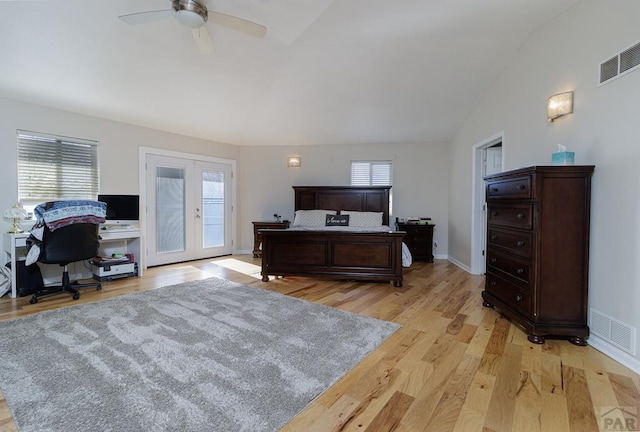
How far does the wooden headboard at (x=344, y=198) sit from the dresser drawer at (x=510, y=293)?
9.47 feet

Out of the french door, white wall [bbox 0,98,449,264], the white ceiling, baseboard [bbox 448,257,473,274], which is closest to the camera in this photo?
the white ceiling

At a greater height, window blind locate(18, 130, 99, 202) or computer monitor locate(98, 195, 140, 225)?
window blind locate(18, 130, 99, 202)

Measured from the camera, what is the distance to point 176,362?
6.45 ft

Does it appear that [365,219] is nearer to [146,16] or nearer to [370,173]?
[370,173]

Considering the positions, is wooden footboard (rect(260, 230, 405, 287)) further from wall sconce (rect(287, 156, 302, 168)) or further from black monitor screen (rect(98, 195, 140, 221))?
wall sconce (rect(287, 156, 302, 168))

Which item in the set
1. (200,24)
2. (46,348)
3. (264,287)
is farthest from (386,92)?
(46,348)

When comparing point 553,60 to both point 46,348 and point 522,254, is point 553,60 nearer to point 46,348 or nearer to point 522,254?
point 522,254

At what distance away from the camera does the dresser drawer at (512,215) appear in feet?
7.75

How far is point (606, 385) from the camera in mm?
1732

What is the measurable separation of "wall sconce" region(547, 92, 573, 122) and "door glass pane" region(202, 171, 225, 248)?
5432mm

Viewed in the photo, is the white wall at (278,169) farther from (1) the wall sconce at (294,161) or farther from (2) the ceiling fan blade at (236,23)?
(2) the ceiling fan blade at (236,23)

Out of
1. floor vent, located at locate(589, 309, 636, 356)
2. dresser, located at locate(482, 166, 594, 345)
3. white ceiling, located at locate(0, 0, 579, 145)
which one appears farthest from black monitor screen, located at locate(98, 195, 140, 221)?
floor vent, located at locate(589, 309, 636, 356)

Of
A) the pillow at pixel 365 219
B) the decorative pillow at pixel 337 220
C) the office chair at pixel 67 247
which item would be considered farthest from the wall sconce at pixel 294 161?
the office chair at pixel 67 247

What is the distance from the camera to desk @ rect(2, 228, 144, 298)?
10.8 feet
